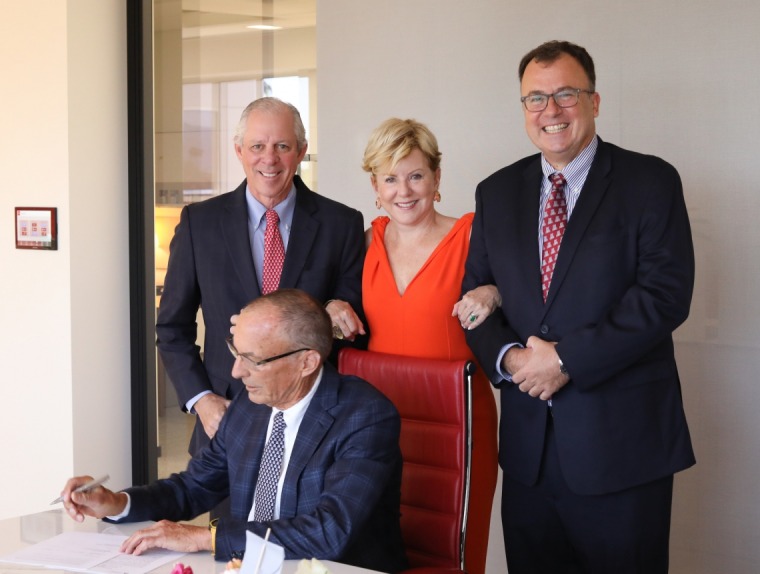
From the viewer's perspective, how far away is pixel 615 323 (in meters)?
2.38

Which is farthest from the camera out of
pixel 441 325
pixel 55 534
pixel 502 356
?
pixel 441 325

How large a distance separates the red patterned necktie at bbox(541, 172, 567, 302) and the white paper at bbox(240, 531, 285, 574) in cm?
128

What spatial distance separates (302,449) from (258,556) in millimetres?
832

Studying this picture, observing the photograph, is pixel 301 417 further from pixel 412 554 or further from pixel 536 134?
pixel 536 134

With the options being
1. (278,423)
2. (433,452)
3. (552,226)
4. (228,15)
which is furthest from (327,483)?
(228,15)

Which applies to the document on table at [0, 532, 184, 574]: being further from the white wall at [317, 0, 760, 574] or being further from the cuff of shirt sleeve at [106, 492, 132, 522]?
the white wall at [317, 0, 760, 574]

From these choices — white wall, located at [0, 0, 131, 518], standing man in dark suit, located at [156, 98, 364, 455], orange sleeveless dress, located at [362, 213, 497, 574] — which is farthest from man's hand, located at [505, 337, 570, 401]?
white wall, located at [0, 0, 131, 518]

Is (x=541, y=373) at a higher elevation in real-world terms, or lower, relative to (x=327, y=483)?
higher

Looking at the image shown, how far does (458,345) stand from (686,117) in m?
1.41

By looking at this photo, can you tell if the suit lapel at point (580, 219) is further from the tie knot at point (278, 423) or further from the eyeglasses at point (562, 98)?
the tie knot at point (278, 423)

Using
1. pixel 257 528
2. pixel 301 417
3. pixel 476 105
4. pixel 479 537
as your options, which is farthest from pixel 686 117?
pixel 257 528

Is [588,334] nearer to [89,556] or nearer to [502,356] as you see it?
[502,356]

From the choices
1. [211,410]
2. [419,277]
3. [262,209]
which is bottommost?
[211,410]

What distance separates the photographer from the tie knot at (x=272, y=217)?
3.07 metres
